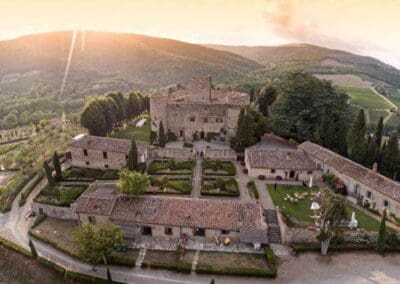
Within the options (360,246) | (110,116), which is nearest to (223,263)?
(360,246)

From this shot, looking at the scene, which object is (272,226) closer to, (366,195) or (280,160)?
(280,160)

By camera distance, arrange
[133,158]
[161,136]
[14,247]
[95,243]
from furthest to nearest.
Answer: [161,136] < [133,158] < [14,247] < [95,243]

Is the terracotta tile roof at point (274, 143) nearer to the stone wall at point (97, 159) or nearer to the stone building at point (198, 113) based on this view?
the stone building at point (198, 113)

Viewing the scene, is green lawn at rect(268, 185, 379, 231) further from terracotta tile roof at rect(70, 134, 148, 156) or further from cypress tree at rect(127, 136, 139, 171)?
terracotta tile roof at rect(70, 134, 148, 156)

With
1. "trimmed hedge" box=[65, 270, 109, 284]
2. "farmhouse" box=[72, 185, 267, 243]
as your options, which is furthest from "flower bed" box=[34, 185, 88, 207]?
"trimmed hedge" box=[65, 270, 109, 284]

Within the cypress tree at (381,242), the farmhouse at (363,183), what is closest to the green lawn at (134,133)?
the farmhouse at (363,183)

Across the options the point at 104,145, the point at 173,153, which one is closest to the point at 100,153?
the point at 104,145
